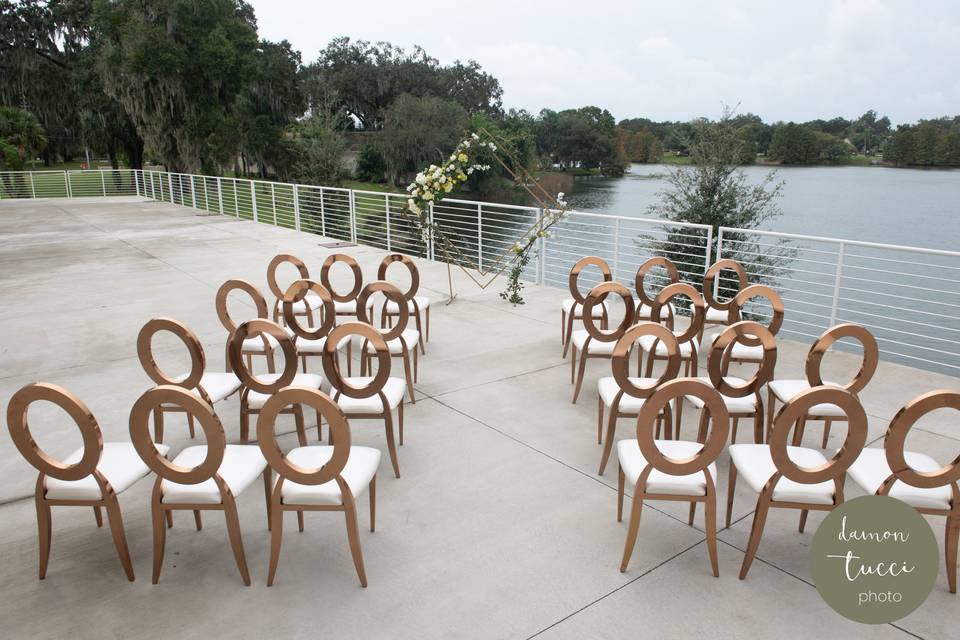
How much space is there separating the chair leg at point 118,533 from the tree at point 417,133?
33.0m

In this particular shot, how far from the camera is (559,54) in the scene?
2094 inches

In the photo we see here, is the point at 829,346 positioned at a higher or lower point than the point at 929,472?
higher

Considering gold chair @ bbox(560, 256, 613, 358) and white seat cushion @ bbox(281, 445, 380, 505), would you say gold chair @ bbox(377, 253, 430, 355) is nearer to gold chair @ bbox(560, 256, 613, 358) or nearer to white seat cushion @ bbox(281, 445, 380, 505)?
gold chair @ bbox(560, 256, 613, 358)

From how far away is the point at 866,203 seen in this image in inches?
803

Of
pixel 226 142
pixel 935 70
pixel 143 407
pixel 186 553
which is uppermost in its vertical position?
pixel 935 70

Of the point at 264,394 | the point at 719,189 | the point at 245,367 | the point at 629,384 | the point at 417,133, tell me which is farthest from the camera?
the point at 417,133

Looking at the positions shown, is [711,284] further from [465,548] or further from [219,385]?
[219,385]

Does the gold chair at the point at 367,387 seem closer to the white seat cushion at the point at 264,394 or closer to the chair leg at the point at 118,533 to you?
the white seat cushion at the point at 264,394

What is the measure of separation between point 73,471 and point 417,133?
3394 cm

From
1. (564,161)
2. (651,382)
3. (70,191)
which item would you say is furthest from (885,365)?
(564,161)

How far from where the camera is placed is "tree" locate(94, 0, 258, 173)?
22.2 meters

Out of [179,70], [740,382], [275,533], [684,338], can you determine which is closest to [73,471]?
[275,533]

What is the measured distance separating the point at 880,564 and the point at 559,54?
5568 centimetres

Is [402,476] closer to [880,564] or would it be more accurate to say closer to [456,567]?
[456,567]
